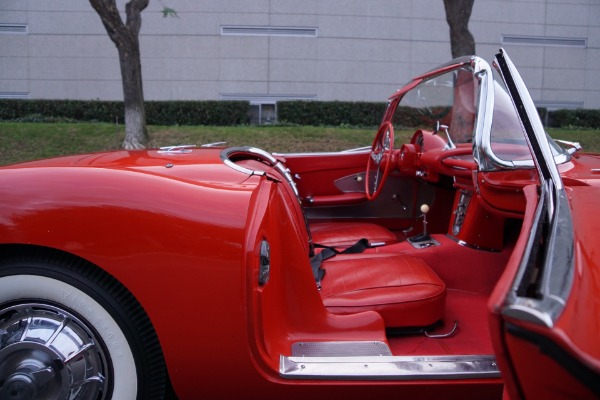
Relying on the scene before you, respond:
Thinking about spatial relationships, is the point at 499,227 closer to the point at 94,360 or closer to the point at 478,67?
the point at 478,67

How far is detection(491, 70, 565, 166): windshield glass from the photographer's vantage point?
2.57 m

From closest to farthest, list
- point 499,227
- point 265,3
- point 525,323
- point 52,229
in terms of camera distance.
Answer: point 525,323 < point 52,229 < point 499,227 < point 265,3

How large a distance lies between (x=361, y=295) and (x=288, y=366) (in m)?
0.62

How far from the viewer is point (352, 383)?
1.85 metres

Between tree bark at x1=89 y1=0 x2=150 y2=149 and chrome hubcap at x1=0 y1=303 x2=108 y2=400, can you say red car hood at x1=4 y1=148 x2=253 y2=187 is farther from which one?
tree bark at x1=89 y1=0 x2=150 y2=149

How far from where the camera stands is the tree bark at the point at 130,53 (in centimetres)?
1041

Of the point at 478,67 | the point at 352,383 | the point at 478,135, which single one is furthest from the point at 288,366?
the point at 478,67

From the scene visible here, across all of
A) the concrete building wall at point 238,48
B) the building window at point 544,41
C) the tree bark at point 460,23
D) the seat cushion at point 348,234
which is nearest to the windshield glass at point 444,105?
the seat cushion at point 348,234

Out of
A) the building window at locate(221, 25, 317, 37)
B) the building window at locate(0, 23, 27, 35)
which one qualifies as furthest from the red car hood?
the building window at locate(0, 23, 27, 35)

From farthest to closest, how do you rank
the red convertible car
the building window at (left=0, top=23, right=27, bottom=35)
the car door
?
the building window at (left=0, top=23, right=27, bottom=35)
the red convertible car
the car door

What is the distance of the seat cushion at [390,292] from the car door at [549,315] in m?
0.93

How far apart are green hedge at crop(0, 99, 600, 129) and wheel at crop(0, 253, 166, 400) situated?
1335 cm

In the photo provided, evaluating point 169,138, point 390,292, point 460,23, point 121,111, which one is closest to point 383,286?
point 390,292

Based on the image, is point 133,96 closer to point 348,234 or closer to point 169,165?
point 348,234
